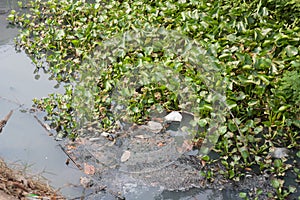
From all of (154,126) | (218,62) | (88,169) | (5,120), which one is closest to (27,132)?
(5,120)

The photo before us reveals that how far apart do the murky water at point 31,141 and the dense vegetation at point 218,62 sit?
0.14m

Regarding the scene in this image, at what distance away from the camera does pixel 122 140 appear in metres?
3.04

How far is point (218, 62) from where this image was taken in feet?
10.4

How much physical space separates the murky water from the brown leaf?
5 centimetres

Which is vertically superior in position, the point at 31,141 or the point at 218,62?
the point at 218,62

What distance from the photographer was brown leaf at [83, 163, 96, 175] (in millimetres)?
2823

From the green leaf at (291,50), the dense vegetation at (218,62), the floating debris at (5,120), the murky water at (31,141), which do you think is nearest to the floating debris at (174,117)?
the dense vegetation at (218,62)

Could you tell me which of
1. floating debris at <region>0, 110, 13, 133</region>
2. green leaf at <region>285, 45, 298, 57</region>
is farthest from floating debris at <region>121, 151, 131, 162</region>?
green leaf at <region>285, 45, 298, 57</region>

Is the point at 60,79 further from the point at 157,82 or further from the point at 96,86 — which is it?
the point at 157,82

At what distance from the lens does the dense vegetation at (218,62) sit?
111 inches

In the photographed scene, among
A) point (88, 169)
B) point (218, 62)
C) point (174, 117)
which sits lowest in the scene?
point (88, 169)

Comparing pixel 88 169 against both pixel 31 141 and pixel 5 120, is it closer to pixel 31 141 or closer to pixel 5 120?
pixel 31 141

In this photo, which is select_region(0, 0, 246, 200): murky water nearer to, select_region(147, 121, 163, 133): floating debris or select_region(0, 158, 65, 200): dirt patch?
select_region(0, 158, 65, 200): dirt patch

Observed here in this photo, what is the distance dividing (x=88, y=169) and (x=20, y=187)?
1.62ft
